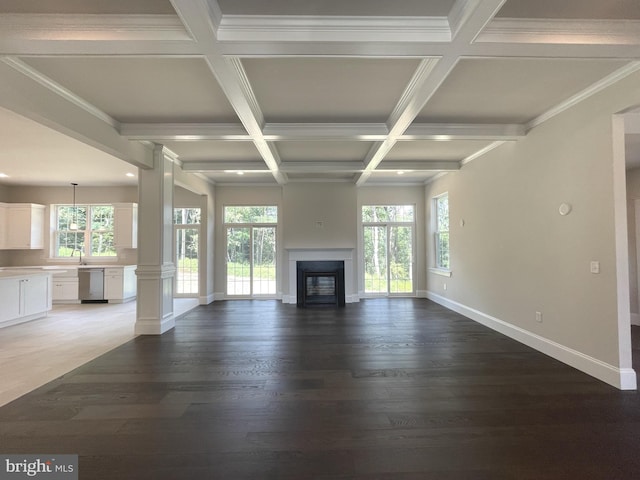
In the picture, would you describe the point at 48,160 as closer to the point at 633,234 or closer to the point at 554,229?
the point at 554,229

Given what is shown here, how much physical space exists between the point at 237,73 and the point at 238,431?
2.68 metres

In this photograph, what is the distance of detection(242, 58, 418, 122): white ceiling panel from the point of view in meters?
2.49

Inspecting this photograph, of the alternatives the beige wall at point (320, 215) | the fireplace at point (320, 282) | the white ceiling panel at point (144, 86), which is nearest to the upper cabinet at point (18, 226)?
the white ceiling panel at point (144, 86)

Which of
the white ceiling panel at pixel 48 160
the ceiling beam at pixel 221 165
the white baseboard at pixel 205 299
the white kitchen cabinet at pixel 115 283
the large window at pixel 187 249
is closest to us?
the white ceiling panel at pixel 48 160

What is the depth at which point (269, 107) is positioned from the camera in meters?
3.28

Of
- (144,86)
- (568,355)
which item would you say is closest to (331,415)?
(568,355)

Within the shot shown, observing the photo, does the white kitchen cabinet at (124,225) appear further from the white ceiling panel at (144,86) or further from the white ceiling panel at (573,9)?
the white ceiling panel at (573,9)

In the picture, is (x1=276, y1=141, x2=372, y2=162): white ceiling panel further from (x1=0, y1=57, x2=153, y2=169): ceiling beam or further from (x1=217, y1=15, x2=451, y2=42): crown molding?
(x1=217, y1=15, x2=451, y2=42): crown molding

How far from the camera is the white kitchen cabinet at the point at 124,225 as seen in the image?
712 centimetres

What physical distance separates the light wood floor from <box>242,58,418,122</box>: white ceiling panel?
11.3 feet

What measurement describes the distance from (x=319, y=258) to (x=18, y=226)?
6.78 metres

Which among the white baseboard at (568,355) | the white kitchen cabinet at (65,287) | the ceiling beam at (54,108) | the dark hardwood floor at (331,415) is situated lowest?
the dark hardwood floor at (331,415)

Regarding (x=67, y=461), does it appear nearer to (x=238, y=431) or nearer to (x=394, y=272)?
(x=238, y=431)

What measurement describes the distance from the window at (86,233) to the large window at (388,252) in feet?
20.1
